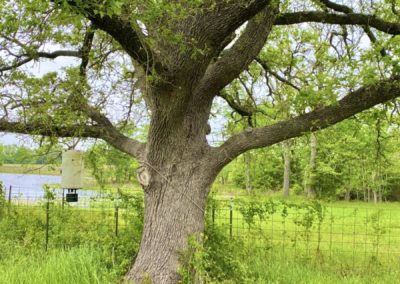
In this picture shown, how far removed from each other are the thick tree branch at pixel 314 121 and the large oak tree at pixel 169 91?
0.04 feet

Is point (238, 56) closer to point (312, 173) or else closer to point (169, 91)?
point (169, 91)

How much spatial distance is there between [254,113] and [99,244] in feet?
11.6

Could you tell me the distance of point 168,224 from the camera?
15.7ft

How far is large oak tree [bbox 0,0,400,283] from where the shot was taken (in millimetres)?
4195

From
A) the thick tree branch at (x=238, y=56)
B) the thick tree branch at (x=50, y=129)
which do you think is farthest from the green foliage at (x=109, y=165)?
the thick tree branch at (x=238, y=56)

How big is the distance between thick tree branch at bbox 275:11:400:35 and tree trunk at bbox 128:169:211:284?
2471 millimetres

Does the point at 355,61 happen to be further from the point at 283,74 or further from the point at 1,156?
the point at 1,156

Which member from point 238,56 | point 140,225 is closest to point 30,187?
point 140,225

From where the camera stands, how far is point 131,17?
3.13 metres

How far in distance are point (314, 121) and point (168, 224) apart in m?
2.08

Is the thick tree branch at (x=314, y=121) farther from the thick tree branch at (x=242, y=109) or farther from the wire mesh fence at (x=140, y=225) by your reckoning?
the thick tree branch at (x=242, y=109)

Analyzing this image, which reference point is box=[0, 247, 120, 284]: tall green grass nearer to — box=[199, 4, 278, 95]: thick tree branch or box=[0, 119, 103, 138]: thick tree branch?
box=[0, 119, 103, 138]: thick tree branch

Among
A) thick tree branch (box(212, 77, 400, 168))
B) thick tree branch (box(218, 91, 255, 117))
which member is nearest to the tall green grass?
thick tree branch (box(212, 77, 400, 168))

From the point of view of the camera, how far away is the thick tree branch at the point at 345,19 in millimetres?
5230
